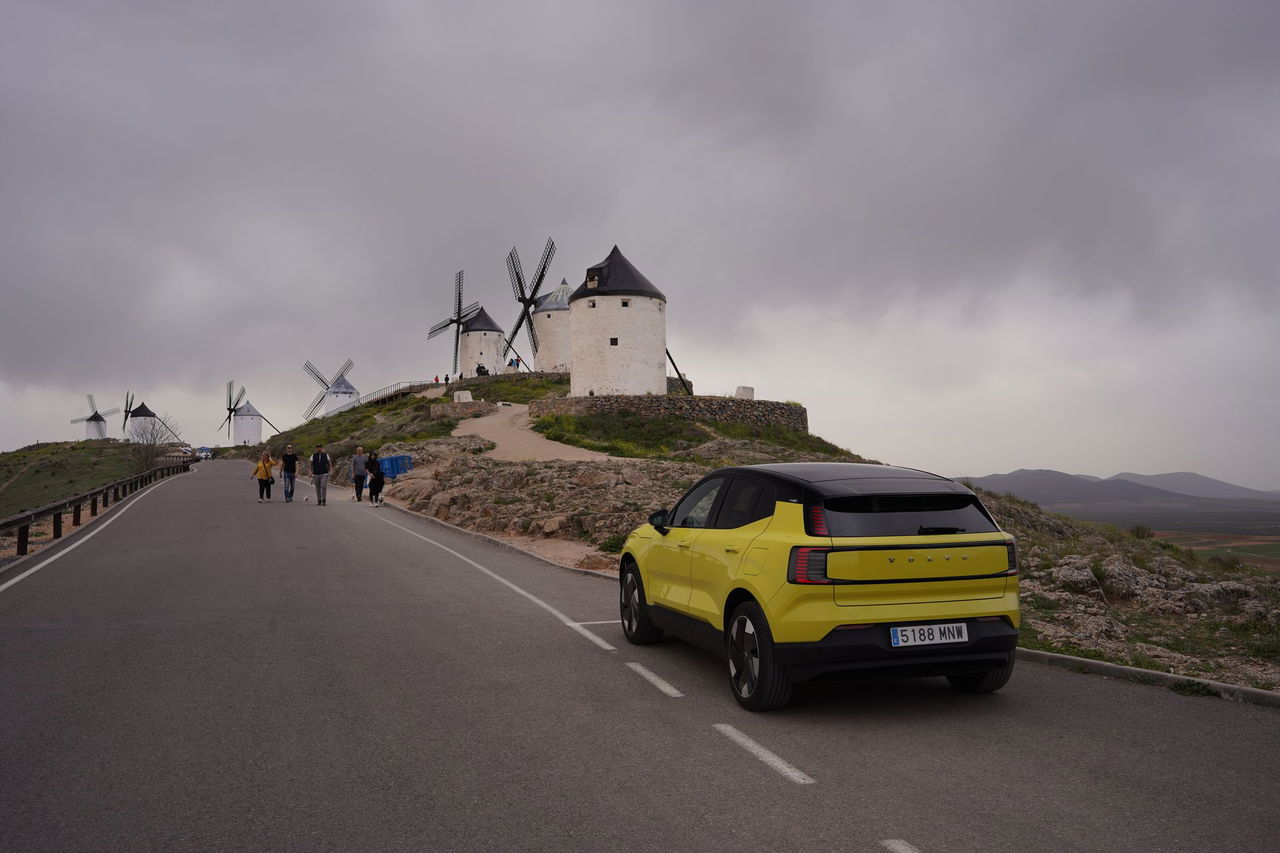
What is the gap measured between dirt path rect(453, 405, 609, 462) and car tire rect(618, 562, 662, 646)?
2713 cm

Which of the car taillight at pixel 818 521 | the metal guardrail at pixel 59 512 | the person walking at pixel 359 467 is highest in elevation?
the person walking at pixel 359 467

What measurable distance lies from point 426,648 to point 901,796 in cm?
522

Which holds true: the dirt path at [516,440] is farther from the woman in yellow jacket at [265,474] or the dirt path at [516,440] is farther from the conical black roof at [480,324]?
the conical black roof at [480,324]

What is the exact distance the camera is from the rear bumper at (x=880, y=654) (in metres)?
6.23

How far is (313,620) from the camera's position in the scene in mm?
10242

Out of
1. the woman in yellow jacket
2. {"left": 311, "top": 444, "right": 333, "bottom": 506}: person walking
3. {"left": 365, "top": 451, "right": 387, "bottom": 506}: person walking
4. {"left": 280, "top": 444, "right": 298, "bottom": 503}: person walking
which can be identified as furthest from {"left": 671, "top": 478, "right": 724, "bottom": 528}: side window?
the woman in yellow jacket

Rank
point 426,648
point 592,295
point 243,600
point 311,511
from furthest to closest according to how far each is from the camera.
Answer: point 592,295 → point 311,511 → point 243,600 → point 426,648

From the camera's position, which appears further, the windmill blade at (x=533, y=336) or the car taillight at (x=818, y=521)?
the windmill blade at (x=533, y=336)

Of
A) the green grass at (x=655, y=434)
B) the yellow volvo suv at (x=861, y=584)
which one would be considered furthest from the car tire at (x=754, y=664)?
the green grass at (x=655, y=434)

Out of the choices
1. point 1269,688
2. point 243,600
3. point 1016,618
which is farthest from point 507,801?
point 243,600

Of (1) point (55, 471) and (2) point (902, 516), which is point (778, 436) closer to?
(2) point (902, 516)

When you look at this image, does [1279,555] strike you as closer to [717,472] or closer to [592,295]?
[717,472]

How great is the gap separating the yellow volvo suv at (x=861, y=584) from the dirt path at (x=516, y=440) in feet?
97.9

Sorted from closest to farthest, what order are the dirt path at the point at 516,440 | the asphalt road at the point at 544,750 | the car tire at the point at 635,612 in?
the asphalt road at the point at 544,750
the car tire at the point at 635,612
the dirt path at the point at 516,440
